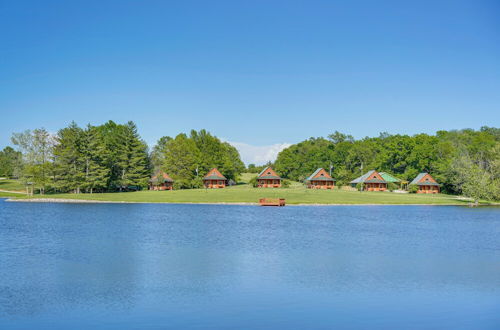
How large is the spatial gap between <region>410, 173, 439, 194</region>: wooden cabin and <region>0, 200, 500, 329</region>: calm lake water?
221 ft

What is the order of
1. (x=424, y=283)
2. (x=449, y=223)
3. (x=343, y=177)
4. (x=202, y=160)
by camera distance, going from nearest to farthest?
(x=424, y=283), (x=449, y=223), (x=202, y=160), (x=343, y=177)

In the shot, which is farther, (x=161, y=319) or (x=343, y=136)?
(x=343, y=136)

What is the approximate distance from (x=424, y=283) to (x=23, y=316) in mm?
17413

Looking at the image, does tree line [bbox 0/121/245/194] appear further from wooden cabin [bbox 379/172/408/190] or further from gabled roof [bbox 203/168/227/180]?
wooden cabin [bbox 379/172/408/190]

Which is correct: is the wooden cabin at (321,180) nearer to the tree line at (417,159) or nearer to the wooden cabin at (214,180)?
the tree line at (417,159)

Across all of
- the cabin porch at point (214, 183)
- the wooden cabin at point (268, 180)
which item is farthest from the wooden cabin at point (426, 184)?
the cabin porch at point (214, 183)

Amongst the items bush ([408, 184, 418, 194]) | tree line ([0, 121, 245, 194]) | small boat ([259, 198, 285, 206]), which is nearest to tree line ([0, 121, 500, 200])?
tree line ([0, 121, 245, 194])

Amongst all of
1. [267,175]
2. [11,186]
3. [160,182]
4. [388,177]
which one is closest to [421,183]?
[388,177]

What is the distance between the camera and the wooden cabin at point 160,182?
345ft

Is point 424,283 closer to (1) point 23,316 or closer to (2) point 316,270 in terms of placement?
(2) point 316,270

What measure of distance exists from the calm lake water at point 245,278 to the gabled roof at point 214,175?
70.1m

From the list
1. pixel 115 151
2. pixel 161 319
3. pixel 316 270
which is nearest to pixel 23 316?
pixel 161 319

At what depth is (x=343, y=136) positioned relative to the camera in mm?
163125

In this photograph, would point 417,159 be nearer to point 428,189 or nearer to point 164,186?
point 428,189
